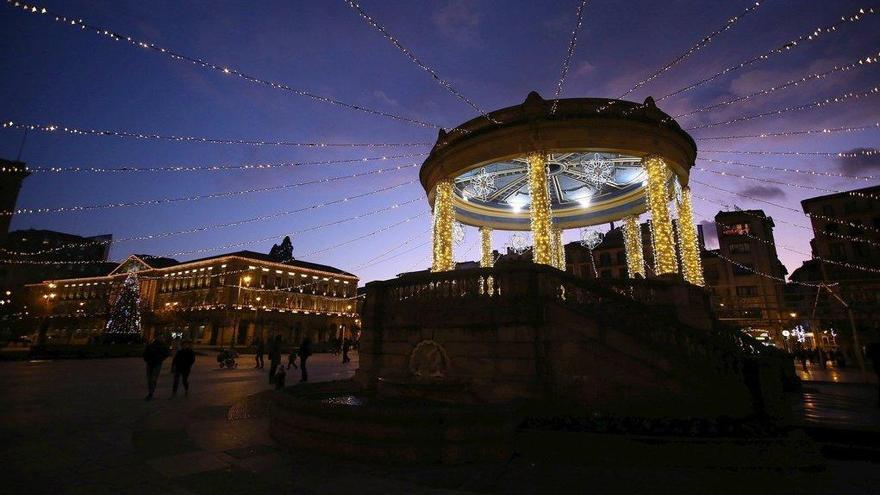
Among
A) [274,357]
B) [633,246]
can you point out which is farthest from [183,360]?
[633,246]

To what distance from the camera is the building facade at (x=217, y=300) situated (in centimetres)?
5753

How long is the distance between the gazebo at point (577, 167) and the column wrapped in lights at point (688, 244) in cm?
4

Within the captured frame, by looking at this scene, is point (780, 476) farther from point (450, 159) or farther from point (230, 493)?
point (450, 159)

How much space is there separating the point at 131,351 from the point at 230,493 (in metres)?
33.7

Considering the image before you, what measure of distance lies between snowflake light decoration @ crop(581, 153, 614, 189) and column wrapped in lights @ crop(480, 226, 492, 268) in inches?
240

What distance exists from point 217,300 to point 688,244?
201 ft

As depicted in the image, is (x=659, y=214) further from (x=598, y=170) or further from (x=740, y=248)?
(x=740, y=248)

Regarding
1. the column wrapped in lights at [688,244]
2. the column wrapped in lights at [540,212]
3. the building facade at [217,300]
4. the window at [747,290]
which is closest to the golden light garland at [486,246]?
the column wrapped in lights at [540,212]

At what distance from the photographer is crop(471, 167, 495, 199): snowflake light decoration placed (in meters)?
18.2

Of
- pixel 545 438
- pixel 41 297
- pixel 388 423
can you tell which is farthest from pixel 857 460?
pixel 41 297

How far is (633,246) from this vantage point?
1995cm

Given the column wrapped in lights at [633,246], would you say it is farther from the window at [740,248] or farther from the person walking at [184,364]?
the window at [740,248]

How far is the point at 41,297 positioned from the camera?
75.4 metres

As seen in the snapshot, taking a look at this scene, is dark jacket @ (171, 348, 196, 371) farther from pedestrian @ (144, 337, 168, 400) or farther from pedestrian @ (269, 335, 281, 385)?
pedestrian @ (269, 335, 281, 385)
